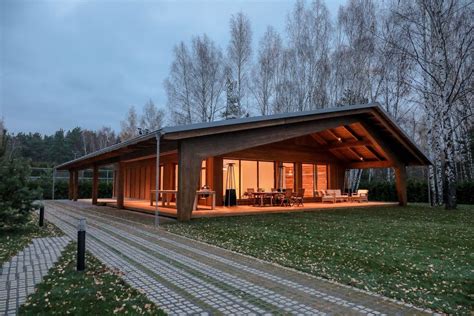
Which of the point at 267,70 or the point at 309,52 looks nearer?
the point at 309,52

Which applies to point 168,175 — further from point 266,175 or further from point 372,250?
point 372,250

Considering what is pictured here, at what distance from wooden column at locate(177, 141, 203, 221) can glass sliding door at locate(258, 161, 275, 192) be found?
6.85 m

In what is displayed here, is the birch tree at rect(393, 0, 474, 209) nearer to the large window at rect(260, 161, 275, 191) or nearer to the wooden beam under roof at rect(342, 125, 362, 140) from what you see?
the wooden beam under roof at rect(342, 125, 362, 140)

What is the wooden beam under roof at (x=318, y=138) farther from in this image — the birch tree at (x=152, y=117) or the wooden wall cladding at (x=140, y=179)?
the birch tree at (x=152, y=117)

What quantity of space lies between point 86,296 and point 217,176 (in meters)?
11.7

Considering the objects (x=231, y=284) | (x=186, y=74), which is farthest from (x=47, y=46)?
(x=231, y=284)

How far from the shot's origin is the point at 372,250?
6484mm

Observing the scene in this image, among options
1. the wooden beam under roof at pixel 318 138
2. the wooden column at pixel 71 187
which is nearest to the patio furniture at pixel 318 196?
the wooden beam under roof at pixel 318 138

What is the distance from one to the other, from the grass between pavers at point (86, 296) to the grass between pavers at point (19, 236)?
170 centimetres

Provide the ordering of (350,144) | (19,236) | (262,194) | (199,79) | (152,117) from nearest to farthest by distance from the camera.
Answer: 1. (19,236)
2. (262,194)
3. (350,144)
4. (199,79)
5. (152,117)

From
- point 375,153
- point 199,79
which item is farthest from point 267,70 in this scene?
point 375,153

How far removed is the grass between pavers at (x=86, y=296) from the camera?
11.2ft

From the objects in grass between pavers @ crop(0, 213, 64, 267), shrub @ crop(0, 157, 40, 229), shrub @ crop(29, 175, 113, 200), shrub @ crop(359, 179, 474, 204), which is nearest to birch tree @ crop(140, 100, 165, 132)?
shrub @ crop(29, 175, 113, 200)

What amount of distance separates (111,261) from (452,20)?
58.0ft
